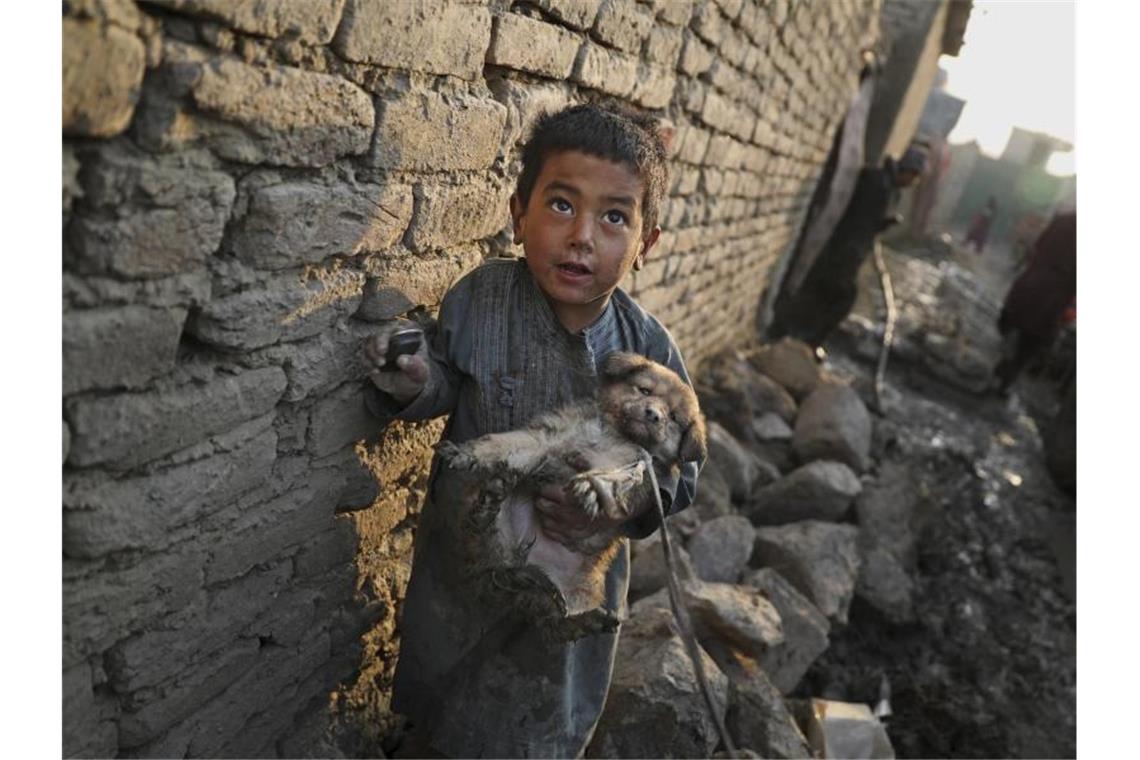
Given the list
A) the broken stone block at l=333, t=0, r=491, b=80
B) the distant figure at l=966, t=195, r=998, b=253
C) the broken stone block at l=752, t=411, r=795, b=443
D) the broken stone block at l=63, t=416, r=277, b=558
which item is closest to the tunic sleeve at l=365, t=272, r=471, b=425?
the broken stone block at l=63, t=416, r=277, b=558

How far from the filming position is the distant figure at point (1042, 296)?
8.05 m

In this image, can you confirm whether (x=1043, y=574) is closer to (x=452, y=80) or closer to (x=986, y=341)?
(x=452, y=80)

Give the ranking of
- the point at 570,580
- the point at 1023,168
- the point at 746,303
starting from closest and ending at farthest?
the point at 570,580
the point at 746,303
the point at 1023,168

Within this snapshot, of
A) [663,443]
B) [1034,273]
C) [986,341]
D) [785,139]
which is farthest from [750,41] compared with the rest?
[986,341]

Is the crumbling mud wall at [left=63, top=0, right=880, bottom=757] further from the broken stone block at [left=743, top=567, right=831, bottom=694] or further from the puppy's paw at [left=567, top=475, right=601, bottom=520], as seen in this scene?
the broken stone block at [left=743, top=567, right=831, bottom=694]

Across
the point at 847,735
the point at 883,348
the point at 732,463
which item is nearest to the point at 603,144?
the point at 847,735

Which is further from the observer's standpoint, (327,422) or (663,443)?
(327,422)

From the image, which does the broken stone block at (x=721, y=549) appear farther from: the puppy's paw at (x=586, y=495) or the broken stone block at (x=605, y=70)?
the puppy's paw at (x=586, y=495)

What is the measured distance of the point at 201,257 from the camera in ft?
4.28

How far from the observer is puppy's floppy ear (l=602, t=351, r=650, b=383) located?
5.18 ft

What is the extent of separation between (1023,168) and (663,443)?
34.0m

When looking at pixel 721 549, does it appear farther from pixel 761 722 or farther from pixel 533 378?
pixel 533 378

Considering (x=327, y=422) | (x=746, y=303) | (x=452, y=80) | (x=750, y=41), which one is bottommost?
(x=746, y=303)

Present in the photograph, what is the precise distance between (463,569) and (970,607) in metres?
3.92
